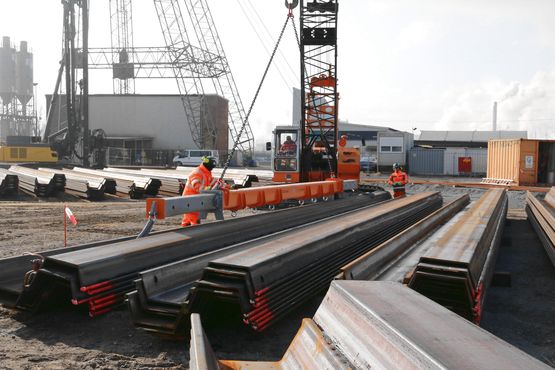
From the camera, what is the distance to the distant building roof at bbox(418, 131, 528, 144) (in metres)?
59.8

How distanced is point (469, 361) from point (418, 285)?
264 centimetres

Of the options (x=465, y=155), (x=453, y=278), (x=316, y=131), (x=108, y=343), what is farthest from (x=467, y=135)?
(x=108, y=343)

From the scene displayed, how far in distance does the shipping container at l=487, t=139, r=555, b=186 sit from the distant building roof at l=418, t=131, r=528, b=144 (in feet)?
111

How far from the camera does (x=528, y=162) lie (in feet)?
80.0

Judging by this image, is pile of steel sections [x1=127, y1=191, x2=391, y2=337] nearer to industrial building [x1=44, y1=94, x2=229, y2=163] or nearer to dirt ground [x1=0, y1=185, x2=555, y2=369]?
dirt ground [x1=0, y1=185, x2=555, y2=369]

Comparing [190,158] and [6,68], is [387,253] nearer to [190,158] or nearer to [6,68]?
[190,158]

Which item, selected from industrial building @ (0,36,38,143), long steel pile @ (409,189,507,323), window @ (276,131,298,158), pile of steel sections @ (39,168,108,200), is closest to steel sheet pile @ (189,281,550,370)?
long steel pile @ (409,189,507,323)

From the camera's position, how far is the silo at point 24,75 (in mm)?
84938

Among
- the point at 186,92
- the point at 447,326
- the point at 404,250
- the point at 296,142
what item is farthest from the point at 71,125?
the point at 447,326

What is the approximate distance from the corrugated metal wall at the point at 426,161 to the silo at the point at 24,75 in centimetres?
7107

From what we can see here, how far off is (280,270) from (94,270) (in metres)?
1.73

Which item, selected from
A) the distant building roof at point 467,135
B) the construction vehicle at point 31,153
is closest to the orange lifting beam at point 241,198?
the construction vehicle at point 31,153

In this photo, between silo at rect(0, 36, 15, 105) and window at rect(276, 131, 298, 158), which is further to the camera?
silo at rect(0, 36, 15, 105)

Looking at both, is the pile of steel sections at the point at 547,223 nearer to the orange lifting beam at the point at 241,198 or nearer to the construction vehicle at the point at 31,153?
the orange lifting beam at the point at 241,198
